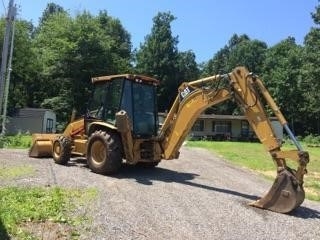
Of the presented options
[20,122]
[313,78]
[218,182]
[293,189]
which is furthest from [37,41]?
[293,189]

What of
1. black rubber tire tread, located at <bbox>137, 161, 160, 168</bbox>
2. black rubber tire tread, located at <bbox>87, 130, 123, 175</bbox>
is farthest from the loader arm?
black rubber tire tread, located at <bbox>87, 130, 123, 175</bbox>

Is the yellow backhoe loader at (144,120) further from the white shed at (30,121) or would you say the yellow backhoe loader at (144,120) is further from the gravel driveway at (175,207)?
the white shed at (30,121)

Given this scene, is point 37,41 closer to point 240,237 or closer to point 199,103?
point 199,103

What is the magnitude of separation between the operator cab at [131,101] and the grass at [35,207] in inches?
163

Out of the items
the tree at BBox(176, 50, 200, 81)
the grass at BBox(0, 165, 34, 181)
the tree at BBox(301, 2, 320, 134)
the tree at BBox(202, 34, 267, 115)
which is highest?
the tree at BBox(202, 34, 267, 115)

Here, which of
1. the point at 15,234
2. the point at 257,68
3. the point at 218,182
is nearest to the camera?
the point at 15,234

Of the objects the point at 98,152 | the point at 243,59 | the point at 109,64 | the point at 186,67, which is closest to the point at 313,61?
the point at 109,64

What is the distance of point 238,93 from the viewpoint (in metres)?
13.5

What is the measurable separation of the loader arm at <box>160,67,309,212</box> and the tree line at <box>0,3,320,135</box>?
28966 mm

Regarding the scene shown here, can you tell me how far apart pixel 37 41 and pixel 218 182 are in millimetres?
51030

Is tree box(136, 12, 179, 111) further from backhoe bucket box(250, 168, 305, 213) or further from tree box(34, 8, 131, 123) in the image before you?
backhoe bucket box(250, 168, 305, 213)

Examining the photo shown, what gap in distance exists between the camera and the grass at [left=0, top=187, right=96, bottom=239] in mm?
8977

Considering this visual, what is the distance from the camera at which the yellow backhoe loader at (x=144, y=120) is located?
13180mm

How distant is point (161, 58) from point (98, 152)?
2179 inches
